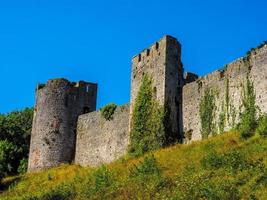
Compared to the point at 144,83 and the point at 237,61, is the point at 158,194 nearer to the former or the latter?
the point at 237,61

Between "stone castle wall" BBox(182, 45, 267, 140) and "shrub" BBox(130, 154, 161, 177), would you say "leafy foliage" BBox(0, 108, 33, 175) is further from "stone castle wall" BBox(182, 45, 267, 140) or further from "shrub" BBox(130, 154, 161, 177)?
"shrub" BBox(130, 154, 161, 177)

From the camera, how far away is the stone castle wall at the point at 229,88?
2561 centimetres

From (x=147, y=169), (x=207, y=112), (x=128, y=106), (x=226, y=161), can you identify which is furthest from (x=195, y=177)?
(x=128, y=106)

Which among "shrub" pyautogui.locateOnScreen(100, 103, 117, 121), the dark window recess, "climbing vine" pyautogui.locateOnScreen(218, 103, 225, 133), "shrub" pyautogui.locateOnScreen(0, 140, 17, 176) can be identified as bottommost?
"climbing vine" pyautogui.locateOnScreen(218, 103, 225, 133)

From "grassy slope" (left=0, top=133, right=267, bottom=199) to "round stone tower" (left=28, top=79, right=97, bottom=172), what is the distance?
12.1m

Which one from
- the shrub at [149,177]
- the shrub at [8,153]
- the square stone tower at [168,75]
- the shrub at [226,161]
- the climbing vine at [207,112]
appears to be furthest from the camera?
the shrub at [8,153]

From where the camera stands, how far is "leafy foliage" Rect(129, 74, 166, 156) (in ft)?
95.9

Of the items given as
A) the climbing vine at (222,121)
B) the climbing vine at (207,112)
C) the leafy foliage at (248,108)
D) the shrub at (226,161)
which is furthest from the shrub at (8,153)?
the shrub at (226,161)

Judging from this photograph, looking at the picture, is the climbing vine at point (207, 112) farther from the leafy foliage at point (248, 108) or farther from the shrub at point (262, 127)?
the shrub at point (262, 127)

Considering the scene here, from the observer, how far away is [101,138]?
35.6 m

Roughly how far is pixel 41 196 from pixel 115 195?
4.45 metres

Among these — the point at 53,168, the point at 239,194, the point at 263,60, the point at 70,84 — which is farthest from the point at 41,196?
the point at 70,84

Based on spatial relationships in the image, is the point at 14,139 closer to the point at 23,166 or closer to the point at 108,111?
the point at 23,166

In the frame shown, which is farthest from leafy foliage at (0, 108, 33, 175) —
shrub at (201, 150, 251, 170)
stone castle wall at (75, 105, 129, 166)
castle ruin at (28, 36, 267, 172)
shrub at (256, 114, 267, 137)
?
shrub at (201, 150, 251, 170)
